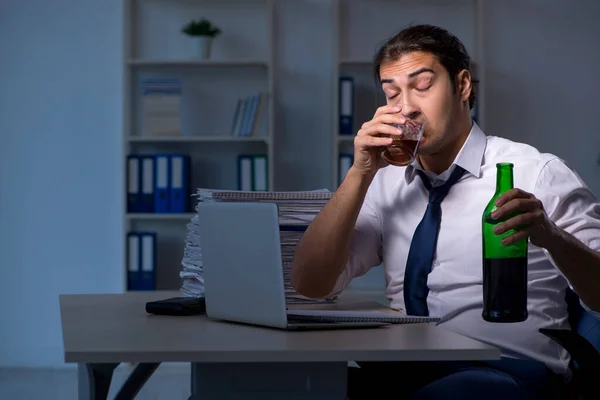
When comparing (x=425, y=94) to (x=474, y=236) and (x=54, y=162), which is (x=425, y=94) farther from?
A: (x=54, y=162)

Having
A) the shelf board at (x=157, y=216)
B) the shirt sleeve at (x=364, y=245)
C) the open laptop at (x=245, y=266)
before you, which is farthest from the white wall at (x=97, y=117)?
the open laptop at (x=245, y=266)

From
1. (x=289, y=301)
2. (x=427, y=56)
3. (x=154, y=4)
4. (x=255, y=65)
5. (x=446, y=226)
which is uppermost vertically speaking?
(x=154, y=4)

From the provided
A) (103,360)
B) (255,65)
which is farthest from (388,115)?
(255,65)

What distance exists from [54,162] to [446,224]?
10.7 ft

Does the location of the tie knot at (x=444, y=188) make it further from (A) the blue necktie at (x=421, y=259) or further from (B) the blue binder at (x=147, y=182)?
(B) the blue binder at (x=147, y=182)

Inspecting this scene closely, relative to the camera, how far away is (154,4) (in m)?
4.54

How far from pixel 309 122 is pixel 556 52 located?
4.61ft

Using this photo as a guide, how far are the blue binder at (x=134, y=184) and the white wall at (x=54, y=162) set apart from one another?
34cm

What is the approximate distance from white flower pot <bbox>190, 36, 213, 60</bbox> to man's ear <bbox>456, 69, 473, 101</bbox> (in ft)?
8.38

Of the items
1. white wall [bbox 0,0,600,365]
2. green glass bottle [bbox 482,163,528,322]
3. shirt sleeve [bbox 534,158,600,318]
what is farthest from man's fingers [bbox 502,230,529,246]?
white wall [bbox 0,0,600,365]

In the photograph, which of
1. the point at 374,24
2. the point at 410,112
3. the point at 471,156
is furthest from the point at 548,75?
the point at 410,112

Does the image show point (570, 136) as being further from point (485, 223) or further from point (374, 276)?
point (485, 223)

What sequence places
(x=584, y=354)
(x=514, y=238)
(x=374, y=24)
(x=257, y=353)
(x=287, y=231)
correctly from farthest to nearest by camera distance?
(x=374, y=24)
(x=287, y=231)
(x=584, y=354)
(x=514, y=238)
(x=257, y=353)

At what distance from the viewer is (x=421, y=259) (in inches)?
72.3
